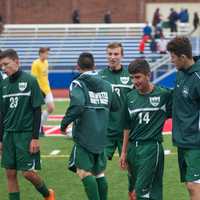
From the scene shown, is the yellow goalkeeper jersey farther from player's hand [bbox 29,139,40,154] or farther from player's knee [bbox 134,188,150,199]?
player's knee [bbox 134,188,150,199]

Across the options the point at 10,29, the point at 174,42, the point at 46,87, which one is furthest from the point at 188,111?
the point at 10,29

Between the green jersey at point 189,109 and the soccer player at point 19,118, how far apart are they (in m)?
1.96

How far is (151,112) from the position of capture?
724cm

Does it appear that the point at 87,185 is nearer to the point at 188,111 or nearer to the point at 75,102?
the point at 75,102

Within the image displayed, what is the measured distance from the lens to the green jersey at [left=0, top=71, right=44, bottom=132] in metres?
8.10

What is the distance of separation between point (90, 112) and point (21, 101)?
0.91 metres

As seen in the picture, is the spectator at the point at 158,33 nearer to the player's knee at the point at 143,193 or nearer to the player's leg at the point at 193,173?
the player's knee at the point at 143,193

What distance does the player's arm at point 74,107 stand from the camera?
747cm

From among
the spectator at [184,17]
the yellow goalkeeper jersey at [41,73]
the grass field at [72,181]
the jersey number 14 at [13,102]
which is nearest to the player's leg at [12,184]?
the jersey number 14 at [13,102]

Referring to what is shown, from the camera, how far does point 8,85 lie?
818 centimetres

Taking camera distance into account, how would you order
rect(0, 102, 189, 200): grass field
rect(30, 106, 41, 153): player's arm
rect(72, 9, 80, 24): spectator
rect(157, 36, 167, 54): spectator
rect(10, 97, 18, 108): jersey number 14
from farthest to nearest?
1. rect(72, 9, 80, 24): spectator
2. rect(157, 36, 167, 54): spectator
3. rect(0, 102, 189, 200): grass field
4. rect(10, 97, 18, 108): jersey number 14
5. rect(30, 106, 41, 153): player's arm

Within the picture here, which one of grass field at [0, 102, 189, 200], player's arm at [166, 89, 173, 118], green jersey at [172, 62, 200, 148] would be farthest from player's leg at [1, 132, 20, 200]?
green jersey at [172, 62, 200, 148]

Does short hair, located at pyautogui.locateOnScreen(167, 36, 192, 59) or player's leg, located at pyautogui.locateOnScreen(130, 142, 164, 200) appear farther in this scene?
player's leg, located at pyautogui.locateOnScreen(130, 142, 164, 200)

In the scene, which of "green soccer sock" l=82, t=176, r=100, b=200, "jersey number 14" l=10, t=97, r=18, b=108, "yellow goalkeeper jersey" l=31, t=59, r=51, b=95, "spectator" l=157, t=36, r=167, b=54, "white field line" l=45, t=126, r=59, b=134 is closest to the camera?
"green soccer sock" l=82, t=176, r=100, b=200
